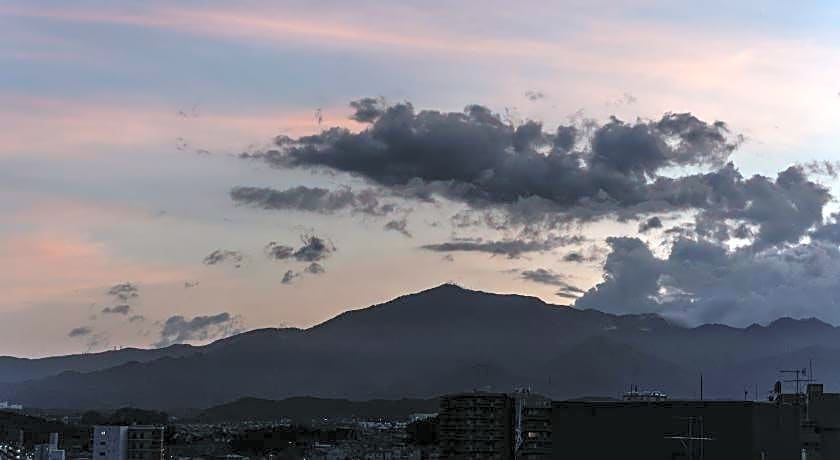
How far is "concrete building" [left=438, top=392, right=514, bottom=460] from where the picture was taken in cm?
12488

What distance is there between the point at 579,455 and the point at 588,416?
201 centimetres

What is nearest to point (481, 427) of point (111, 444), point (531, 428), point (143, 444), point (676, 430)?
point (531, 428)

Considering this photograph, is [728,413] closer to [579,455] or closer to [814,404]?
[579,455]

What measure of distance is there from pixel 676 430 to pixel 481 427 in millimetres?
57938

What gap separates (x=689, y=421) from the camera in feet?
225

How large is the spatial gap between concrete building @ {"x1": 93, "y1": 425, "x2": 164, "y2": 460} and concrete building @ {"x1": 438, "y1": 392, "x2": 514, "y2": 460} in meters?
28.1

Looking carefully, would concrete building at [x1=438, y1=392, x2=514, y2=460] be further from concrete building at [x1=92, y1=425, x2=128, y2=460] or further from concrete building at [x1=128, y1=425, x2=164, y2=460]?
concrete building at [x1=92, y1=425, x2=128, y2=460]

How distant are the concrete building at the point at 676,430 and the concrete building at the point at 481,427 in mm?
49635

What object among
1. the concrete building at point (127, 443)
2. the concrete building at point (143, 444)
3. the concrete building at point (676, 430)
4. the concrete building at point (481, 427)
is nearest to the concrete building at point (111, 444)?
the concrete building at point (127, 443)

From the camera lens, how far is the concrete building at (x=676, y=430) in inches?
2699

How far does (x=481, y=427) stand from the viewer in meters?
127

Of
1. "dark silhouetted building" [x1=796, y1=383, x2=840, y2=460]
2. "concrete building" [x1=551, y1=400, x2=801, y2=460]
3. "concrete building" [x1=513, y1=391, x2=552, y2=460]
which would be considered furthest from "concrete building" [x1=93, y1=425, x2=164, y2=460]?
"dark silhouetted building" [x1=796, y1=383, x2=840, y2=460]

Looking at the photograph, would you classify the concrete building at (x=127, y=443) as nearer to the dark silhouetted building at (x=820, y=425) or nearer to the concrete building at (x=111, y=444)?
the concrete building at (x=111, y=444)

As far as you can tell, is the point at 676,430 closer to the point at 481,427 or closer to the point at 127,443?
the point at 127,443
